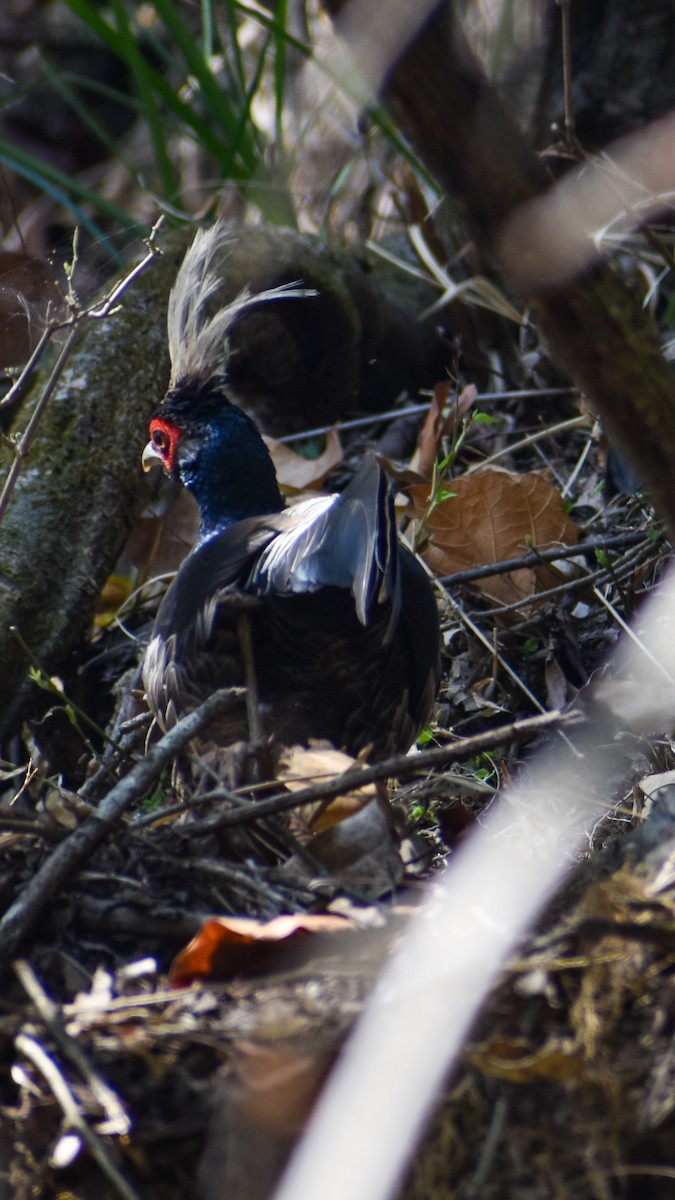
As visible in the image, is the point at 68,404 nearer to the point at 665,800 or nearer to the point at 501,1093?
the point at 665,800

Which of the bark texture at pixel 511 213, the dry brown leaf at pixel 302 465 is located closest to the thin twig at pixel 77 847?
the bark texture at pixel 511 213

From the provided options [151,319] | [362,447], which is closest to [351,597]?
[151,319]

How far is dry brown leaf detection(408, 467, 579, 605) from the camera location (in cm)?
351

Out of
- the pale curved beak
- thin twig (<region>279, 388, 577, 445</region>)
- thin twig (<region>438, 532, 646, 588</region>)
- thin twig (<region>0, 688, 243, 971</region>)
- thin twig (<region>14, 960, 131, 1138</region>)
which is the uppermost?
the pale curved beak

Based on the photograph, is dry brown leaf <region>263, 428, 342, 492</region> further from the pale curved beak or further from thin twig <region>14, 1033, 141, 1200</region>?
thin twig <region>14, 1033, 141, 1200</region>

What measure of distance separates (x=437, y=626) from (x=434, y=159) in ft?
5.77

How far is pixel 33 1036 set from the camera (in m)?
1.55

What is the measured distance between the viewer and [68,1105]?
1379 millimetres

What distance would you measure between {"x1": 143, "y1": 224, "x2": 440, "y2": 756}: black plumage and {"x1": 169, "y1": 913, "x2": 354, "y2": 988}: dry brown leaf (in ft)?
2.92

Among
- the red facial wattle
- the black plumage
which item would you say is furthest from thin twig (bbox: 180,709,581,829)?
the red facial wattle

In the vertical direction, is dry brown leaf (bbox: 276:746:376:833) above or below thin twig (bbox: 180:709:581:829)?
below

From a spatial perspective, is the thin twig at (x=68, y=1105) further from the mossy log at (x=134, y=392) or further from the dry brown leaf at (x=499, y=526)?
the dry brown leaf at (x=499, y=526)

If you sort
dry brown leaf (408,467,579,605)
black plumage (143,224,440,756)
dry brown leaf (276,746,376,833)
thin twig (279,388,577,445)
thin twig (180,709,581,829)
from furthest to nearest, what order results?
thin twig (279,388,577,445) → dry brown leaf (408,467,579,605) → black plumage (143,224,440,756) → dry brown leaf (276,746,376,833) → thin twig (180,709,581,829)

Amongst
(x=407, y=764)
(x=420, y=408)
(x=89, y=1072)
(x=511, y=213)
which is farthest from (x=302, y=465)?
(x=89, y=1072)
